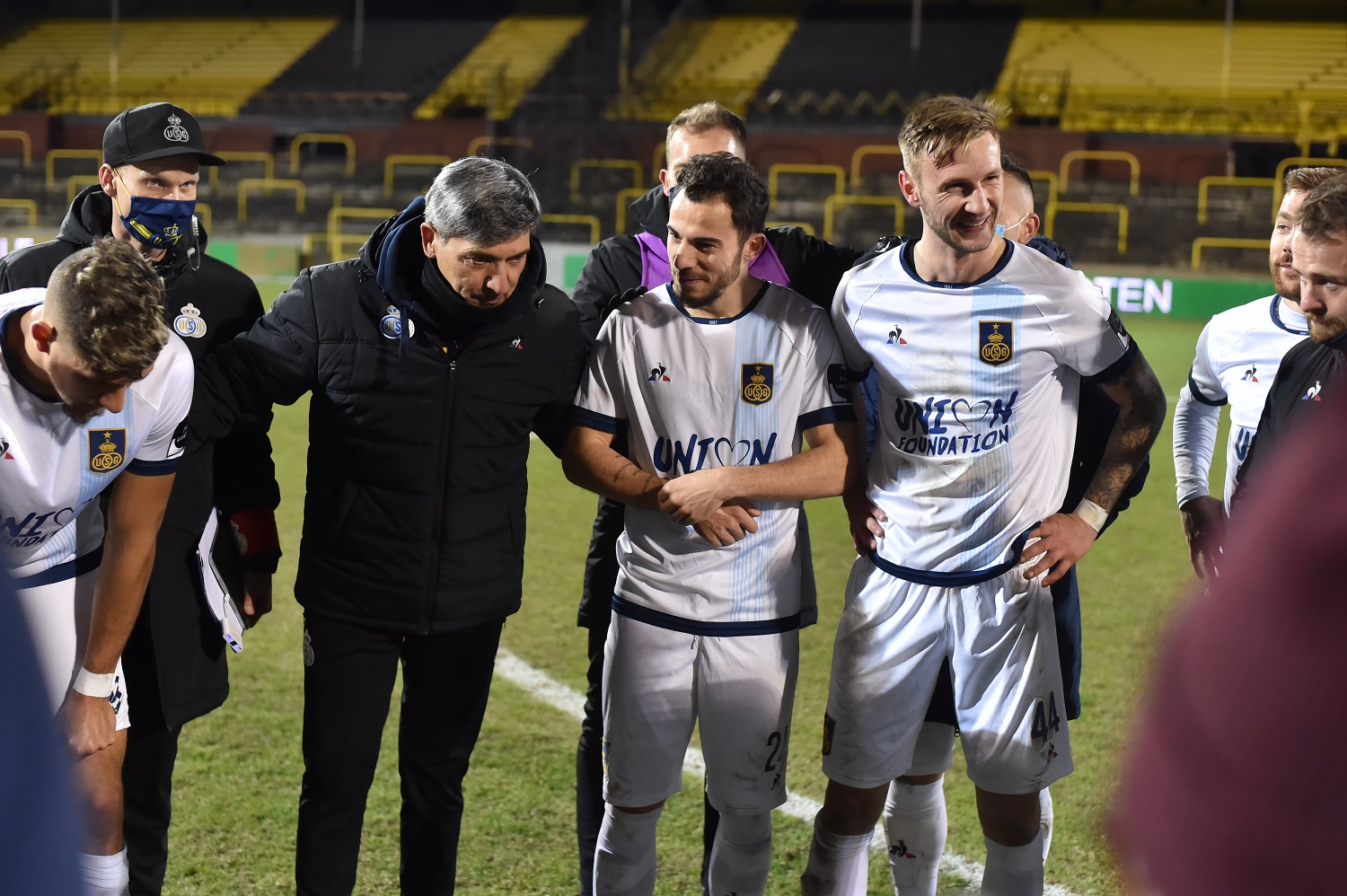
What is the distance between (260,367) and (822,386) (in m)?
1.37

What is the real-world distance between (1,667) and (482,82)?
27604 mm

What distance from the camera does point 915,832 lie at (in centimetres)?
335

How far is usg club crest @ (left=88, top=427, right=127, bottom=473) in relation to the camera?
269 cm

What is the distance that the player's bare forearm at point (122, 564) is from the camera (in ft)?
9.21

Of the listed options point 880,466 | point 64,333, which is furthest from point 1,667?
point 880,466

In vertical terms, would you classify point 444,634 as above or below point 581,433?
below

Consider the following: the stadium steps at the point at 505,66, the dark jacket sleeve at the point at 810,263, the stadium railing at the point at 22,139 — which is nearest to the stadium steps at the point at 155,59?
Answer: the stadium railing at the point at 22,139

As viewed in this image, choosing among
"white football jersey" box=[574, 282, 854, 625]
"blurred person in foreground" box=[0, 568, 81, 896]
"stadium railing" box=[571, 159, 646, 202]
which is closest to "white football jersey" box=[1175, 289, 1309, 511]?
"white football jersey" box=[574, 282, 854, 625]

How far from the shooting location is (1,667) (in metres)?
0.83

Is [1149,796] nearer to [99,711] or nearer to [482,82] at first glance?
[99,711]

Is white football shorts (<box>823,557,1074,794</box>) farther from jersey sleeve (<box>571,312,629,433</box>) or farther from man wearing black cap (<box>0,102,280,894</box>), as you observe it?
man wearing black cap (<box>0,102,280,894</box>)

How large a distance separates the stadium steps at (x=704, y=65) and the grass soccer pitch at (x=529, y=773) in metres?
18.5

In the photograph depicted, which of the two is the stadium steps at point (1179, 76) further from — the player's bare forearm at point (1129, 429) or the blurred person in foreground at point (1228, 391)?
the player's bare forearm at point (1129, 429)

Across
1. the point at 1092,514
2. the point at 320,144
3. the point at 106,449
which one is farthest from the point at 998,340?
the point at 320,144
